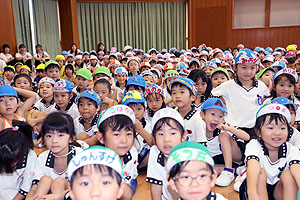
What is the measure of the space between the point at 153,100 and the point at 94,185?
181 cm

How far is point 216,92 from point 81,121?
1411 mm

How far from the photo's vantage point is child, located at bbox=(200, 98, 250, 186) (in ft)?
7.29

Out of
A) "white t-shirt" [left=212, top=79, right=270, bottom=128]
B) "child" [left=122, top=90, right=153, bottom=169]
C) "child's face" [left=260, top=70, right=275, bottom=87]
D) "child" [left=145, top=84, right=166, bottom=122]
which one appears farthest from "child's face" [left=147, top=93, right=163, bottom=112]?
"child's face" [left=260, top=70, right=275, bottom=87]

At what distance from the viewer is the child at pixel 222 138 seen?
7.29 ft

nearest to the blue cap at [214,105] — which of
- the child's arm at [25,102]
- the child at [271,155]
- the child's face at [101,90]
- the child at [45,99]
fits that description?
the child at [271,155]

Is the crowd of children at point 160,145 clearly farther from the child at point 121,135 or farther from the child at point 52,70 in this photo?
the child at point 52,70

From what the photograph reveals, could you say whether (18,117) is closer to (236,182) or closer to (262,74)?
(236,182)

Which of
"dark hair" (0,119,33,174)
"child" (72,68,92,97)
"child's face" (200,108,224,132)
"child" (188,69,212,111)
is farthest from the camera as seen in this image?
"child" (72,68,92,97)

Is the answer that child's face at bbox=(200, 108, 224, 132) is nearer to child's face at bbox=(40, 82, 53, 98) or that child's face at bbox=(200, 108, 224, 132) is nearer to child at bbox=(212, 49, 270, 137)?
child at bbox=(212, 49, 270, 137)

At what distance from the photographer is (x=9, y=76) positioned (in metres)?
5.11

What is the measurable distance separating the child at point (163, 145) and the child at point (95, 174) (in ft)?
1.69

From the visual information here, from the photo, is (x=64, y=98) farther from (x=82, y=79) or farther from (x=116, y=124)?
(x=116, y=124)

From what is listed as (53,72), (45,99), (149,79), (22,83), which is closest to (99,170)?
(45,99)

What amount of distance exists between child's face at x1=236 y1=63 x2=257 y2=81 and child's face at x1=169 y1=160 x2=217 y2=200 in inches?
72.1
